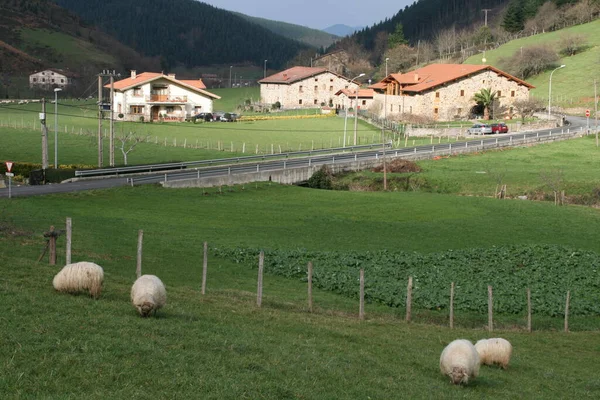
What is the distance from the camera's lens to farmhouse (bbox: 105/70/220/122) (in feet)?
430

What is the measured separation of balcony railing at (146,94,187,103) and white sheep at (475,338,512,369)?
380ft

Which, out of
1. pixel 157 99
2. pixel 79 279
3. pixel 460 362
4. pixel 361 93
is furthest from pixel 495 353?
pixel 361 93

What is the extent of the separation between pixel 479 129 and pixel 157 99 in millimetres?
52785

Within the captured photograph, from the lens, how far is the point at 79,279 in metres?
21.3

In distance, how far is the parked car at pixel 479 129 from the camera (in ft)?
345

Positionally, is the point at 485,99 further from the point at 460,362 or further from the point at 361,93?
the point at 460,362

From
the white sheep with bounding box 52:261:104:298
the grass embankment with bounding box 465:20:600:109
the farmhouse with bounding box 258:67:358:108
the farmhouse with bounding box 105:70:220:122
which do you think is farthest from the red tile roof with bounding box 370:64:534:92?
the white sheep with bounding box 52:261:104:298

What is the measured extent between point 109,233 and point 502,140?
206 feet

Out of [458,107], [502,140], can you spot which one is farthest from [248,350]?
[458,107]

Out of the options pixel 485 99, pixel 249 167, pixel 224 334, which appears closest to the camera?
pixel 224 334

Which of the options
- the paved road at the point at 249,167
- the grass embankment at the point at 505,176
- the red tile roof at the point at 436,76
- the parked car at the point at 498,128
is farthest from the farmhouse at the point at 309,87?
the grass embankment at the point at 505,176

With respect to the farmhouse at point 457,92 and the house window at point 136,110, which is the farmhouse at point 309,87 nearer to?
the house window at point 136,110

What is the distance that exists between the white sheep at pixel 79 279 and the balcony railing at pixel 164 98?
11364 centimetres

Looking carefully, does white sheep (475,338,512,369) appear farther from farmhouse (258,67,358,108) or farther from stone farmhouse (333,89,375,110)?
farmhouse (258,67,358,108)
